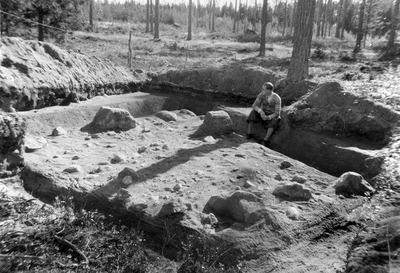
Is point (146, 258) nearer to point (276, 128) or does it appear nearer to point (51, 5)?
point (276, 128)

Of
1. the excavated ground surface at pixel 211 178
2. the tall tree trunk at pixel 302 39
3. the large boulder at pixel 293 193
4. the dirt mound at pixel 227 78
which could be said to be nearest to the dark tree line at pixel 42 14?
the dirt mound at pixel 227 78

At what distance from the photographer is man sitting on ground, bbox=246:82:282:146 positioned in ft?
25.9

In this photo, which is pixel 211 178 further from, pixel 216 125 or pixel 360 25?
pixel 360 25

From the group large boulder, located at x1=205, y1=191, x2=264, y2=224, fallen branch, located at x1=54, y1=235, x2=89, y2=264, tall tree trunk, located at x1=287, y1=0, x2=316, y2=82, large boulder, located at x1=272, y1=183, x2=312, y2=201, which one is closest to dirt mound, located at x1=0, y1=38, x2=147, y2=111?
fallen branch, located at x1=54, y1=235, x2=89, y2=264

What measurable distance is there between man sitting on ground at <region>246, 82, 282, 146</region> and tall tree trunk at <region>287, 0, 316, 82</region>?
2.82 metres

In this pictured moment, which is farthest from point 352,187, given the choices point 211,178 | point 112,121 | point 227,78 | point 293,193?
point 227,78

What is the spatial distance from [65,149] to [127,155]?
3.58ft

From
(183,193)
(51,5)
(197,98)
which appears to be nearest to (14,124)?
(183,193)

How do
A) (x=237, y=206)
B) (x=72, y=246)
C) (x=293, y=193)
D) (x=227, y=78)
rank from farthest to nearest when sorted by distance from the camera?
(x=227, y=78) → (x=293, y=193) → (x=237, y=206) → (x=72, y=246)

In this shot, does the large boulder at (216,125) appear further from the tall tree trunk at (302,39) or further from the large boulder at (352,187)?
the tall tree trunk at (302,39)

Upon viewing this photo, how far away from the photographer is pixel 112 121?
789cm

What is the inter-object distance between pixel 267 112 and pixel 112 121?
343 cm

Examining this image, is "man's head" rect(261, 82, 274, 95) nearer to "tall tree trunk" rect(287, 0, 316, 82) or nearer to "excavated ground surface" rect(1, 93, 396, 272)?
"excavated ground surface" rect(1, 93, 396, 272)

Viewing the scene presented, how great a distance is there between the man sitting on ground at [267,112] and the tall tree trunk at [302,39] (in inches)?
111
